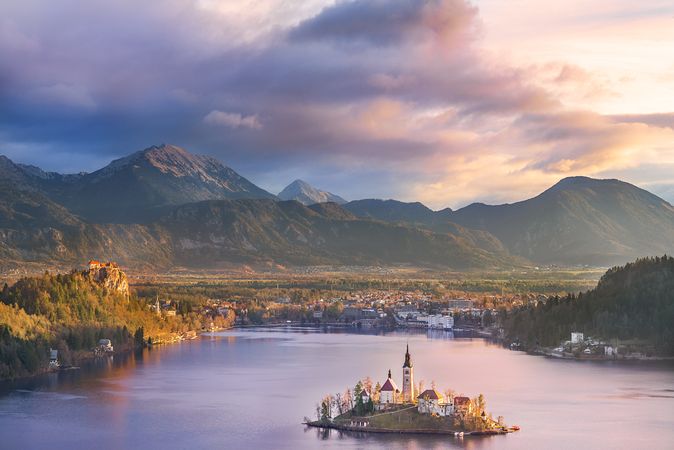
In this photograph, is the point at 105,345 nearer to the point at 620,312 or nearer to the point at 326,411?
the point at 326,411

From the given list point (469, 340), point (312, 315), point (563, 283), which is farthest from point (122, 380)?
point (563, 283)

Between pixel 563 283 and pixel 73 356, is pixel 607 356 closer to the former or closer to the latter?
pixel 73 356

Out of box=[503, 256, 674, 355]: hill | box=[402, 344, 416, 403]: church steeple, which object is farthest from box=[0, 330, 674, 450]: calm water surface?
box=[503, 256, 674, 355]: hill

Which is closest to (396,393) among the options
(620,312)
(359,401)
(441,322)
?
(359,401)

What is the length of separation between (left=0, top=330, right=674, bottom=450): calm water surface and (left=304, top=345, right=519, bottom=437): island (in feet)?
3.37

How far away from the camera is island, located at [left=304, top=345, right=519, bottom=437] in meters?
46.8

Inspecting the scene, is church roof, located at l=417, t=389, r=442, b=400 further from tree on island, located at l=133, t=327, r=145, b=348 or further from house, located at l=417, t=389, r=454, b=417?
tree on island, located at l=133, t=327, r=145, b=348

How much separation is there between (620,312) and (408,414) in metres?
42.7

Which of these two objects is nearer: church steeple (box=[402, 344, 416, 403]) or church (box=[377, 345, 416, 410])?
church (box=[377, 345, 416, 410])

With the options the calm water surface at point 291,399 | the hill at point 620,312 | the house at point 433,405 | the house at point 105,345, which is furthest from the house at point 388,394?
the house at point 105,345

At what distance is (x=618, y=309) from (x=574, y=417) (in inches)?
1422

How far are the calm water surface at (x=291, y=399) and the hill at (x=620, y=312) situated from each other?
657cm

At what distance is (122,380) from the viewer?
6688 centimetres

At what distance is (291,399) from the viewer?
2281 inches
